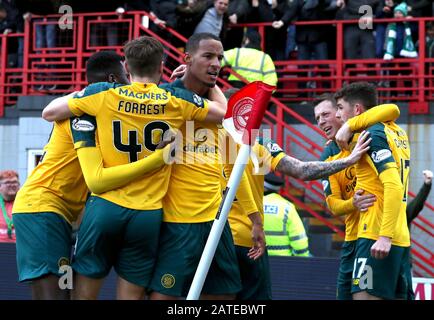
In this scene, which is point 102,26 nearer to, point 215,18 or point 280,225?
point 215,18

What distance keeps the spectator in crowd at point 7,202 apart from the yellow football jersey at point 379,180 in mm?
4888

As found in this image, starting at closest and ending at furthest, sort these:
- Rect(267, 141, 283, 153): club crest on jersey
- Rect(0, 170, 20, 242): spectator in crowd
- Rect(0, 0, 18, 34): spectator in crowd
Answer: Rect(267, 141, 283, 153): club crest on jersey → Rect(0, 170, 20, 242): spectator in crowd → Rect(0, 0, 18, 34): spectator in crowd

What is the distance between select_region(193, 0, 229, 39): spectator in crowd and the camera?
1622cm

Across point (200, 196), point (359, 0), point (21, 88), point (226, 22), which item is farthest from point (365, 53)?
point (200, 196)

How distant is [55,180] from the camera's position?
7.76m

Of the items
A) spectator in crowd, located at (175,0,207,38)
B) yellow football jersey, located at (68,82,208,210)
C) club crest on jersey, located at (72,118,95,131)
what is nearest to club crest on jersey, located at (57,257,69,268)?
yellow football jersey, located at (68,82,208,210)

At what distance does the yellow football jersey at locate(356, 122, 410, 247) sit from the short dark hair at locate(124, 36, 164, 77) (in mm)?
1820

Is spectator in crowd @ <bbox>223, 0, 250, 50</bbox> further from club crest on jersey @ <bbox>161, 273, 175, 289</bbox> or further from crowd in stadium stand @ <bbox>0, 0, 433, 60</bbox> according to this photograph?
club crest on jersey @ <bbox>161, 273, 175, 289</bbox>

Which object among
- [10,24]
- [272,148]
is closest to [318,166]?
[272,148]

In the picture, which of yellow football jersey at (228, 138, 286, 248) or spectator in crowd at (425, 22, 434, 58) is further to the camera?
spectator in crowd at (425, 22, 434, 58)

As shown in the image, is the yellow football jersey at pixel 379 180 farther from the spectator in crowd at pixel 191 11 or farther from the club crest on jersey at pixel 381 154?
the spectator in crowd at pixel 191 11

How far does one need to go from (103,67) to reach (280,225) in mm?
3595

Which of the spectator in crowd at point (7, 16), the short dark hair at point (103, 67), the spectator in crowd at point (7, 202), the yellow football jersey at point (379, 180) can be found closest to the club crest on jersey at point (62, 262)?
the short dark hair at point (103, 67)
